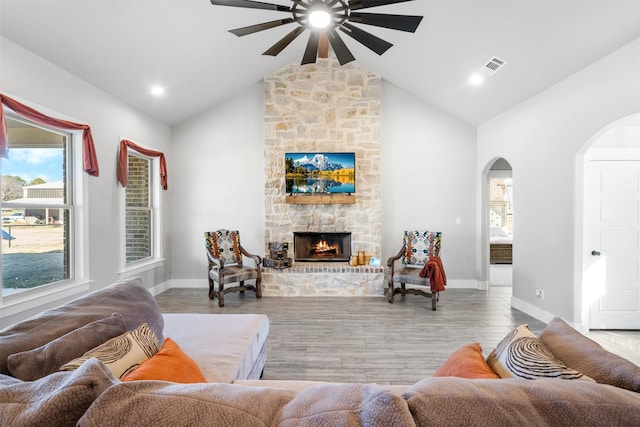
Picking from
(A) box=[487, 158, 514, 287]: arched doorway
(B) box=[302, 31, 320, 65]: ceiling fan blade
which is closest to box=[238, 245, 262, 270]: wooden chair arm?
(B) box=[302, 31, 320, 65]: ceiling fan blade

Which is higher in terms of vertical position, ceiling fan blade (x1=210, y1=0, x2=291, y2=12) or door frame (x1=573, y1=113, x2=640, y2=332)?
ceiling fan blade (x1=210, y1=0, x2=291, y2=12)

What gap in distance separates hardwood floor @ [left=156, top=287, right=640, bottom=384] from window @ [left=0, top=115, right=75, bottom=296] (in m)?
1.54

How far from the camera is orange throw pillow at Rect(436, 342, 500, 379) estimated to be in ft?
3.65

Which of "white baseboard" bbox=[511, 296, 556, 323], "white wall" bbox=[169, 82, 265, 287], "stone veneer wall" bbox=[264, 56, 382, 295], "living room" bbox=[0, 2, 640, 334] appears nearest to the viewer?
"living room" bbox=[0, 2, 640, 334]

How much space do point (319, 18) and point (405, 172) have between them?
11.9 feet

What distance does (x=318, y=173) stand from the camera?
5.28 metres

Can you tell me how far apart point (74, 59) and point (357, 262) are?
14.5ft

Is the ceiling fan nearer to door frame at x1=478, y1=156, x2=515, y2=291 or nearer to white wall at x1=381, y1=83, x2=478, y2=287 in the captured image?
white wall at x1=381, y1=83, x2=478, y2=287

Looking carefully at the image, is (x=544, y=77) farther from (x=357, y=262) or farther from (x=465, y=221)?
(x=357, y=262)

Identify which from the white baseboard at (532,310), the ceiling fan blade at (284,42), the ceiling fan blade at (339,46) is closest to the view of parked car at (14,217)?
the ceiling fan blade at (284,42)

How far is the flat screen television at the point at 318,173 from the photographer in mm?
5273

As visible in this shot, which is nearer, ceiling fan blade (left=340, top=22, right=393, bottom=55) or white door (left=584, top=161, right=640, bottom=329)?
ceiling fan blade (left=340, top=22, right=393, bottom=55)

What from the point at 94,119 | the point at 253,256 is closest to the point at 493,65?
the point at 253,256

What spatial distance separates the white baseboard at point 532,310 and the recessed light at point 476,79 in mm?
2994
